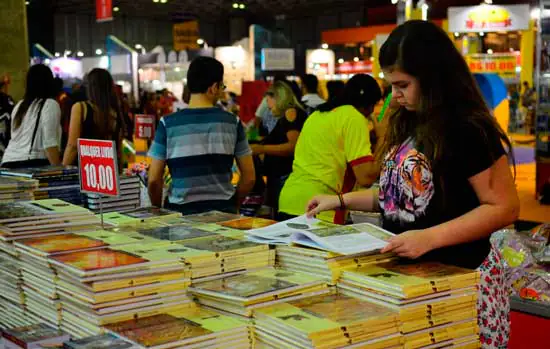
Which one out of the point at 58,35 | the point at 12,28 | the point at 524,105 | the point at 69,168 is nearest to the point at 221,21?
the point at 58,35

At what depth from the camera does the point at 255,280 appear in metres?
1.63

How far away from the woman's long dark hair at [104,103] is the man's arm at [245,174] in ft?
4.39

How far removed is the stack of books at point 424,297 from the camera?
1.51 m

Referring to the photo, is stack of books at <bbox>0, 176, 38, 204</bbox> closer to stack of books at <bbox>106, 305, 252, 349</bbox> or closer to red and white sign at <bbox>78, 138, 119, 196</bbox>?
red and white sign at <bbox>78, 138, 119, 196</bbox>

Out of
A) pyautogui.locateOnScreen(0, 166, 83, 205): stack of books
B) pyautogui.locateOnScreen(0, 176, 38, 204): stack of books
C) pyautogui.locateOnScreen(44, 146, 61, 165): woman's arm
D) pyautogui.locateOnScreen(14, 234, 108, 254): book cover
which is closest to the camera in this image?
pyautogui.locateOnScreen(14, 234, 108, 254): book cover

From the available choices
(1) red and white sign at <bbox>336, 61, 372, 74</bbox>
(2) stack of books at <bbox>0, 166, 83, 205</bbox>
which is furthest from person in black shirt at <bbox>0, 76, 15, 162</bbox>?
(1) red and white sign at <bbox>336, 61, 372, 74</bbox>

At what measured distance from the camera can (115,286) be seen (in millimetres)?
1535

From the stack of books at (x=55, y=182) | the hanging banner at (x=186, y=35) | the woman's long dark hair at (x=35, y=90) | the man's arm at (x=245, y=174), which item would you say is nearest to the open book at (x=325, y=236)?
the stack of books at (x=55, y=182)

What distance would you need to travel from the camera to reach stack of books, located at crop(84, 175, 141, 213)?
3.10 meters

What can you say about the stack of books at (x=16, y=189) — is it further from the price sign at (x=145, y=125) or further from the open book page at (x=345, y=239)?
the price sign at (x=145, y=125)

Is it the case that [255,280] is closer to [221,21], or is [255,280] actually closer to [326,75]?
[326,75]

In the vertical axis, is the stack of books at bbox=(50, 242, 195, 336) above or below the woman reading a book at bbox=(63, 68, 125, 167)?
below

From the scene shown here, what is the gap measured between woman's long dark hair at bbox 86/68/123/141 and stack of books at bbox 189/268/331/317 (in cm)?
309

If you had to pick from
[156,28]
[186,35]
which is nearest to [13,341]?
[186,35]
